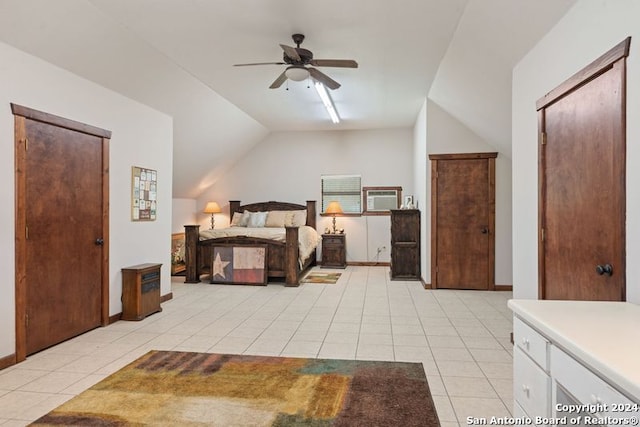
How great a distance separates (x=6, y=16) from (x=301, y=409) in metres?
3.29

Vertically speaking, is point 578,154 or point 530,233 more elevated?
point 578,154

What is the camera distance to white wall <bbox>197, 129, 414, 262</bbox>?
774 cm

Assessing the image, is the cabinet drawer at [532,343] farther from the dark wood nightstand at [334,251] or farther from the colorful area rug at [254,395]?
the dark wood nightstand at [334,251]

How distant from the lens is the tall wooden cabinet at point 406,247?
20.7 feet

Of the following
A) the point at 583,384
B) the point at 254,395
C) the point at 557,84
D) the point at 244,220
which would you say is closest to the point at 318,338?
the point at 254,395

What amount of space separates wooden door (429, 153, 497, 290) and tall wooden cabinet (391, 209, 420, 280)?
0.74 m

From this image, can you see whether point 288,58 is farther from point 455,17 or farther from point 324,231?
point 324,231

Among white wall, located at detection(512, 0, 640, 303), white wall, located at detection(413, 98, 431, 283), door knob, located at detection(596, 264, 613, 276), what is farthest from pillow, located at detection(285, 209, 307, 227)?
door knob, located at detection(596, 264, 613, 276)

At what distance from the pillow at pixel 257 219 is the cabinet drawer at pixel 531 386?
251 inches

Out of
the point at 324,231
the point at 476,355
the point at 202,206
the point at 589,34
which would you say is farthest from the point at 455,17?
the point at 202,206

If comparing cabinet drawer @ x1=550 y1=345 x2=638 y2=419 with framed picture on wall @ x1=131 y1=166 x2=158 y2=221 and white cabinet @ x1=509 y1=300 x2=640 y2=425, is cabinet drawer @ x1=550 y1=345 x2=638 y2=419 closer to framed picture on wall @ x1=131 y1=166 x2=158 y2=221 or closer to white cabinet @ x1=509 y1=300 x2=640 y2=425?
white cabinet @ x1=509 y1=300 x2=640 y2=425

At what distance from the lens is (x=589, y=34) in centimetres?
213

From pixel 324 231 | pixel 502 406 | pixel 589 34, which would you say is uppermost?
pixel 589 34

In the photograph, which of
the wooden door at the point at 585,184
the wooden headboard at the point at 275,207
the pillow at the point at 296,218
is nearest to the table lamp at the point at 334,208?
the wooden headboard at the point at 275,207
